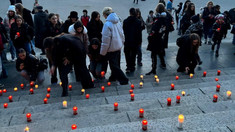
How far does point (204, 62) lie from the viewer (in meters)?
8.14

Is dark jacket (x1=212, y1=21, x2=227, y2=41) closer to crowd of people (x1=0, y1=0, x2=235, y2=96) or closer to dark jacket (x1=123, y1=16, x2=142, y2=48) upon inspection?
crowd of people (x1=0, y1=0, x2=235, y2=96)

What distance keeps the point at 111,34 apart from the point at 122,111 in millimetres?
2247

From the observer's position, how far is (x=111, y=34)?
571 centimetres

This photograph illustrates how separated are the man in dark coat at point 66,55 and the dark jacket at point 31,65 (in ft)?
4.20

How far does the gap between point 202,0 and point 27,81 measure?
1705 cm

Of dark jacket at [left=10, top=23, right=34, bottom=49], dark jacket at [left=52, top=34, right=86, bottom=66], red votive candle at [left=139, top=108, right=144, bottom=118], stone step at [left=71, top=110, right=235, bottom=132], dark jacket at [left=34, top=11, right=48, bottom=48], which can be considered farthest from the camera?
dark jacket at [left=34, top=11, right=48, bottom=48]

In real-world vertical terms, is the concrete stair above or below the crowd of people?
below

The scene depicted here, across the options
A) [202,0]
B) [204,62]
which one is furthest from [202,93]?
[202,0]

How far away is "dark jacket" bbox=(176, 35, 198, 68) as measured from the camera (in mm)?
6466

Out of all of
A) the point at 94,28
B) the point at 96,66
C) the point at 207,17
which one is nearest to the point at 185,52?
the point at 96,66

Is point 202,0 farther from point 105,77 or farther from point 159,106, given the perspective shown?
point 159,106

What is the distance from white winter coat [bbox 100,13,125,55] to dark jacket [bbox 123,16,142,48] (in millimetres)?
1110

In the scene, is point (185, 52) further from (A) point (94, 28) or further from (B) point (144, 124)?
(B) point (144, 124)

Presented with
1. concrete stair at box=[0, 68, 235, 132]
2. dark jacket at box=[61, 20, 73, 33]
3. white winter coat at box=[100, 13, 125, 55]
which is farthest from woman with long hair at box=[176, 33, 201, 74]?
dark jacket at box=[61, 20, 73, 33]
